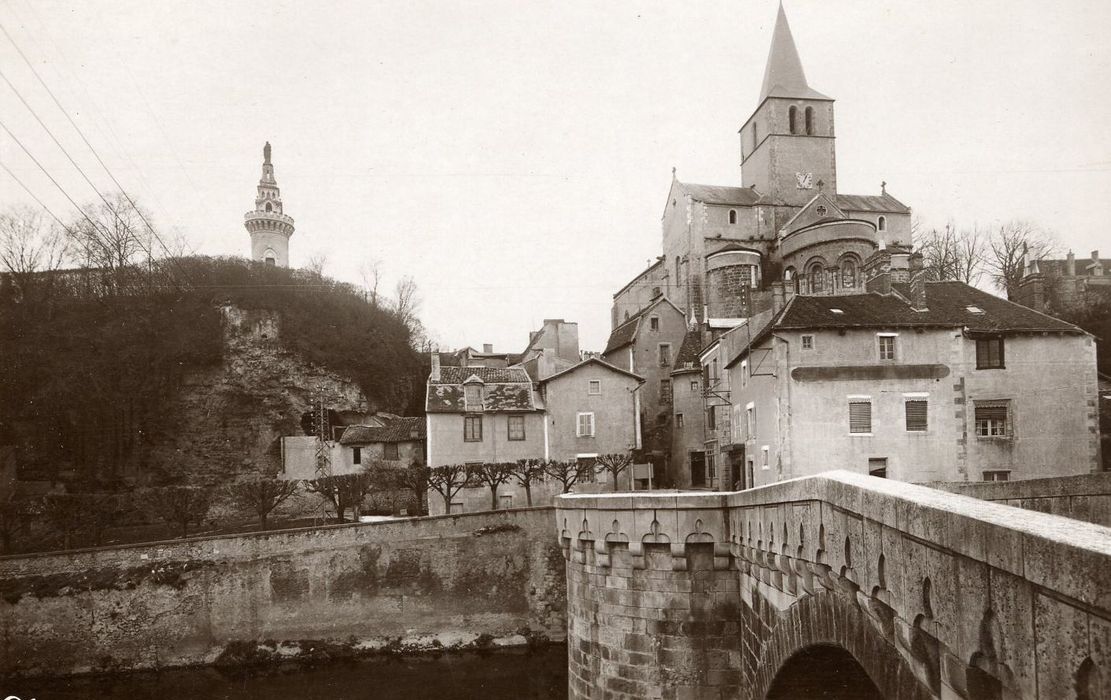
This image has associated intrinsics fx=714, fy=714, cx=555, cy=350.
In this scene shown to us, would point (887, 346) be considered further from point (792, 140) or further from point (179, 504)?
point (792, 140)

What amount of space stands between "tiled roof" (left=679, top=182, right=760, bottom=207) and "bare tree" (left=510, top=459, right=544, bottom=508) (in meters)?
28.4

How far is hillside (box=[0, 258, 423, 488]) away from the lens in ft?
133

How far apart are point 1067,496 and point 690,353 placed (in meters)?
33.2

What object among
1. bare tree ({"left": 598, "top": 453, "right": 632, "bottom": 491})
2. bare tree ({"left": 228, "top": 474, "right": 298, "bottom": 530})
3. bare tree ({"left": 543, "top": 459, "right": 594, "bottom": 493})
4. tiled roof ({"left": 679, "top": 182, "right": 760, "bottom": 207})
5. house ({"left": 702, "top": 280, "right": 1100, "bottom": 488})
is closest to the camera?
house ({"left": 702, "top": 280, "right": 1100, "bottom": 488})

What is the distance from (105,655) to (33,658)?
7.92 feet

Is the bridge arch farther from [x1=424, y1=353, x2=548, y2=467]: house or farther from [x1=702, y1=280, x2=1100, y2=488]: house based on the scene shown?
[x1=424, y1=353, x2=548, y2=467]: house

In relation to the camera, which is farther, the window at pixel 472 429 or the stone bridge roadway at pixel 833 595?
the window at pixel 472 429

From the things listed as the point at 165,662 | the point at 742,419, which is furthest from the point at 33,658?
the point at 742,419

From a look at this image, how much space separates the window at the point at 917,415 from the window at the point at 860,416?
1.43m

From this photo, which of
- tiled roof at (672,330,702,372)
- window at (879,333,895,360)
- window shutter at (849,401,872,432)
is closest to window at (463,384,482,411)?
tiled roof at (672,330,702,372)

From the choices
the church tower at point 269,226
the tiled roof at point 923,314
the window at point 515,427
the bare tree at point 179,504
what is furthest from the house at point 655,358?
the church tower at point 269,226

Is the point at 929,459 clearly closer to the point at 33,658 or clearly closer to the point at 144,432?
the point at 33,658

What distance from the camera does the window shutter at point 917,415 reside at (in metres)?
25.0

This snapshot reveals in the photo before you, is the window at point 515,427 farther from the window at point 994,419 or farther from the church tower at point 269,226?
the church tower at point 269,226
